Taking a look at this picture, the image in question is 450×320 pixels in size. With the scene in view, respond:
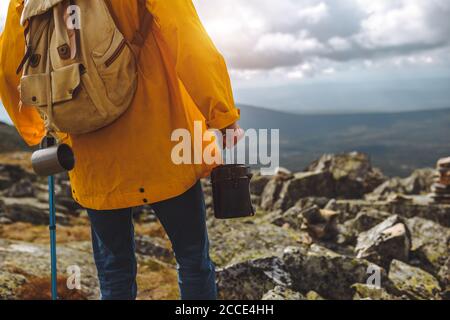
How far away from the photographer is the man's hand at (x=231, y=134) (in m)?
3.89

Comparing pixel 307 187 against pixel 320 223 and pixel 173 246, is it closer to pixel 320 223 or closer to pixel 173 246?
pixel 320 223

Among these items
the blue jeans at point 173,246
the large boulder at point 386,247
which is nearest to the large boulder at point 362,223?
the large boulder at point 386,247

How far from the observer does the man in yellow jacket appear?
12.2 ft

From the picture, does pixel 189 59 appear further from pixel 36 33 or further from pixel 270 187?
pixel 270 187

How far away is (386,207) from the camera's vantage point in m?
25.5

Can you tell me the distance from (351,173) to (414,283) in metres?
28.2

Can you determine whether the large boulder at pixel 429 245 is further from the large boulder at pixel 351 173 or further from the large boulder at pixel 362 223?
the large boulder at pixel 351 173

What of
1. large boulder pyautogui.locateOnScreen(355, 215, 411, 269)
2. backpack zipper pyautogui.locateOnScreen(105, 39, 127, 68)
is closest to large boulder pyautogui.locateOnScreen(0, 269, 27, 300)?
backpack zipper pyautogui.locateOnScreen(105, 39, 127, 68)

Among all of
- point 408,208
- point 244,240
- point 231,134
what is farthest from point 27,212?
point 231,134

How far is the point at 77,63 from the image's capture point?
3607mm

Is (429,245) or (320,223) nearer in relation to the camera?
(429,245)

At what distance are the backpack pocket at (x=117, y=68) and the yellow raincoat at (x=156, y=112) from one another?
0.13 meters

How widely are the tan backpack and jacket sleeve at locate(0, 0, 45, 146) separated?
453 millimetres
